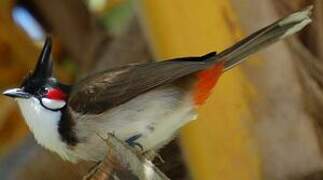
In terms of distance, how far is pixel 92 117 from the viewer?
3.12 m

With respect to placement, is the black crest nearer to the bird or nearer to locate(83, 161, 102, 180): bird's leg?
the bird

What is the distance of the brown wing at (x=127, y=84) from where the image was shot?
10.2ft

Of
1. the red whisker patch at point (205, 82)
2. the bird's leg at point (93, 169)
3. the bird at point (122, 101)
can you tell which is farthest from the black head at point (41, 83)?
the red whisker patch at point (205, 82)

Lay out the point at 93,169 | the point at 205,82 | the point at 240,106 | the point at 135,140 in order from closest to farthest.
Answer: the point at 93,169 → the point at 135,140 → the point at 205,82 → the point at 240,106

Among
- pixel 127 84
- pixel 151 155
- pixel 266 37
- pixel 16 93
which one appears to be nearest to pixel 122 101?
pixel 127 84

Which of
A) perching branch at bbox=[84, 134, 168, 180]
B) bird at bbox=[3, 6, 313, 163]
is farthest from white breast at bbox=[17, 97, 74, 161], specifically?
perching branch at bbox=[84, 134, 168, 180]

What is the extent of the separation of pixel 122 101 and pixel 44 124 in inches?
8.7

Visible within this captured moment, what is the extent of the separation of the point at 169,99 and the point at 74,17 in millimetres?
1477

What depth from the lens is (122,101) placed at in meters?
3.15

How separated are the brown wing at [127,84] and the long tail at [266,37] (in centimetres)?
5

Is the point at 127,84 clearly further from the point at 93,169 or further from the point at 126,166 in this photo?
the point at 126,166

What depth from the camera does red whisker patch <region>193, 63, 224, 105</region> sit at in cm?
322

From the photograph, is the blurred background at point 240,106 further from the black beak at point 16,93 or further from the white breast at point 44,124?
the black beak at point 16,93

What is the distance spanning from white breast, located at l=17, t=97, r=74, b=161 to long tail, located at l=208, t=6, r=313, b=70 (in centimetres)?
47
